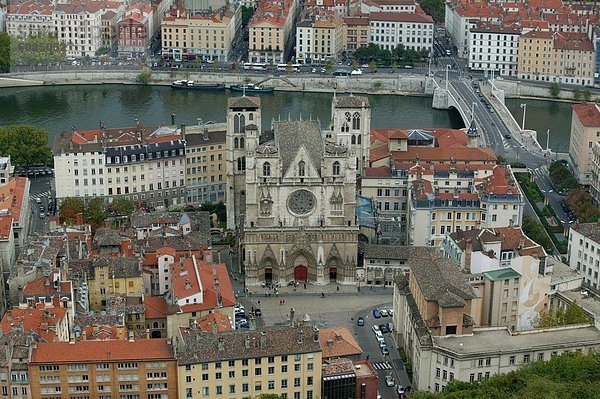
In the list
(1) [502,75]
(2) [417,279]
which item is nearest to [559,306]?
(2) [417,279]

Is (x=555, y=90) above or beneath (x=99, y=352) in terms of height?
above

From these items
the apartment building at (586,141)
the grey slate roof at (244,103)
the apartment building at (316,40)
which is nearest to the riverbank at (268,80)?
the apartment building at (316,40)

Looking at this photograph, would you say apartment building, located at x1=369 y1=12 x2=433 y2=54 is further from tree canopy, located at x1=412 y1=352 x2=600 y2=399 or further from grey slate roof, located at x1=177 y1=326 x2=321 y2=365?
grey slate roof, located at x1=177 y1=326 x2=321 y2=365

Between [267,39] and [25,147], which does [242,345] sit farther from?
[267,39]

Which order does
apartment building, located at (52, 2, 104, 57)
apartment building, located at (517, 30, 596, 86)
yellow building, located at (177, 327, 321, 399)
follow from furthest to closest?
1. apartment building, located at (52, 2, 104, 57)
2. apartment building, located at (517, 30, 596, 86)
3. yellow building, located at (177, 327, 321, 399)

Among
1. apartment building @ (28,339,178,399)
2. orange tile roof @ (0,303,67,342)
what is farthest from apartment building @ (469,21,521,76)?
apartment building @ (28,339,178,399)

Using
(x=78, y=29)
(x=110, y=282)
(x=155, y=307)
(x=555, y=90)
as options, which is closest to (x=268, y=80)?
(x=78, y=29)
